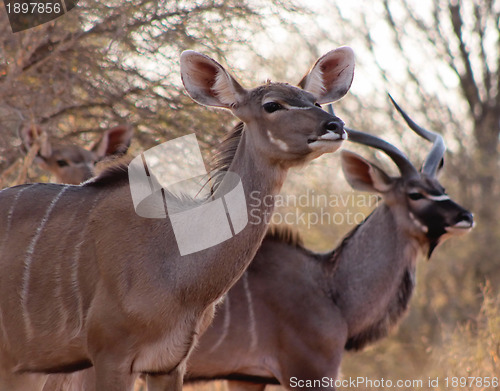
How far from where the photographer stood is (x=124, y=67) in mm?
5352

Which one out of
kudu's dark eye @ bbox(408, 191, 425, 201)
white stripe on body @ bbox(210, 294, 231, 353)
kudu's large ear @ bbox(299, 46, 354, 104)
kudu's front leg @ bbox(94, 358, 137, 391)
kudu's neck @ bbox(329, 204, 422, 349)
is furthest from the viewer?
kudu's dark eye @ bbox(408, 191, 425, 201)

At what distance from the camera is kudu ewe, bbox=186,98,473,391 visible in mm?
4309

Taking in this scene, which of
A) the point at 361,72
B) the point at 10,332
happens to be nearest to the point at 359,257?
the point at 10,332

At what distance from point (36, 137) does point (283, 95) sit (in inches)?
82.4

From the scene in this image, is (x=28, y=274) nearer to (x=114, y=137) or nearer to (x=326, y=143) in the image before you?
(x=326, y=143)

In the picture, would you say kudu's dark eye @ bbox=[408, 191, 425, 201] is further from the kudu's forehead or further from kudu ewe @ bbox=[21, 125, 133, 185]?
the kudu's forehead

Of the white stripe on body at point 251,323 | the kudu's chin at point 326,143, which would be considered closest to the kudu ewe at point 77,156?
the white stripe on body at point 251,323

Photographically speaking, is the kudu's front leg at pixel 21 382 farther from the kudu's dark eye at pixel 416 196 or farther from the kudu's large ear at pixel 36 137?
the kudu's dark eye at pixel 416 196

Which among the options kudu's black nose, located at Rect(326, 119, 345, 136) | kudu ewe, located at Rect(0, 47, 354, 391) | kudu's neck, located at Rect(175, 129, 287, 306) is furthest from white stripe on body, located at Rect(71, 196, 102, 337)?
kudu's black nose, located at Rect(326, 119, 345, 136)

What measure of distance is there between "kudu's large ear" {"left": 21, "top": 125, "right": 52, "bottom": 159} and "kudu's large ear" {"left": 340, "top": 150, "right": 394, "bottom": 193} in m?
1.80

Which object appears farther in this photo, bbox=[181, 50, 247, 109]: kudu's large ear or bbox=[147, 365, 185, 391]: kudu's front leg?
bbox=[181, 50, 247, 109]: kudu's large ear

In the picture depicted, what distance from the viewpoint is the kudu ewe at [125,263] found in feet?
9.27

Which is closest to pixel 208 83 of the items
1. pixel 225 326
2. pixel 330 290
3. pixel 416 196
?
pixel 225 326

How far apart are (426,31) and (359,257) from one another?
6.88 metres
